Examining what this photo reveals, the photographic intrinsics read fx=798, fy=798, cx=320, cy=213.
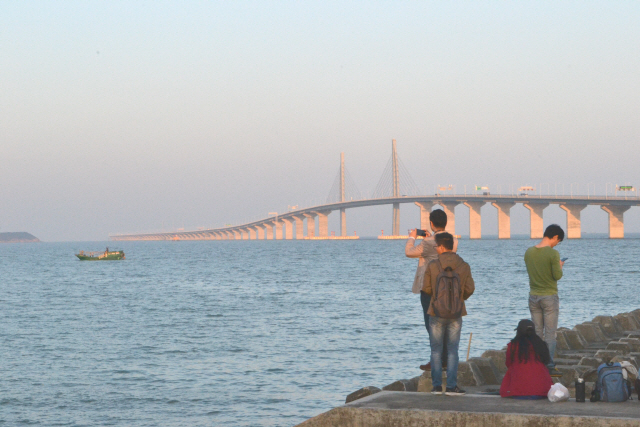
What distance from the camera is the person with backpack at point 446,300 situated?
7.29m

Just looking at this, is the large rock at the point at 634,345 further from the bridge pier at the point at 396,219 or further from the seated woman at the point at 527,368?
the bridge pier at the point at 396,219

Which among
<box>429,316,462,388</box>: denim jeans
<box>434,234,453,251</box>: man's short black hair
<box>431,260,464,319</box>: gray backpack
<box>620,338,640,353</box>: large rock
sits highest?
<box>434,234,453,251</box>: man's short black hair

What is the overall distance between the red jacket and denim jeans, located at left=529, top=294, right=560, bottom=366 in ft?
6.27

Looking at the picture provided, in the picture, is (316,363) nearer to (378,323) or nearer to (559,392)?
(378,323)

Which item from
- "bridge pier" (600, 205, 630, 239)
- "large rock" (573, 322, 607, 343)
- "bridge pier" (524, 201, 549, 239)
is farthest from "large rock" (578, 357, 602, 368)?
"bridge pier" (600, 205, 630, 239)

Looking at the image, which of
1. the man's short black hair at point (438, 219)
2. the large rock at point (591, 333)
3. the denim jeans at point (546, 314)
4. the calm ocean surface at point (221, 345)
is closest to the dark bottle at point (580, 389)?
the man's short black hair at point (438, 219)

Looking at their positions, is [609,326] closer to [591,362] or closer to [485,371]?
[591,362]

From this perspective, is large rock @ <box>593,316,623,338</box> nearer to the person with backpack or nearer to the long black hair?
the person with backpack

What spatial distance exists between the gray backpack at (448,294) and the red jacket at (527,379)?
674mm

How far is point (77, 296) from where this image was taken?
1623 inches

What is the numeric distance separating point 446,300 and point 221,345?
1497 cm

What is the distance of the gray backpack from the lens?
728 cm

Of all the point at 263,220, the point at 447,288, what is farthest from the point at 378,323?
the point at 263,220

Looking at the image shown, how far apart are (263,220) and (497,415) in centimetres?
15974
